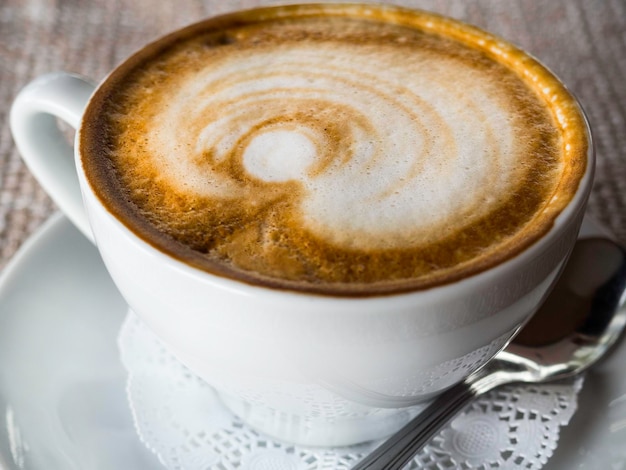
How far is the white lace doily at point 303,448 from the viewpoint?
2.85 ft

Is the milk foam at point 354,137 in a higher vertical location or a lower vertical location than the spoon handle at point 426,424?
higher

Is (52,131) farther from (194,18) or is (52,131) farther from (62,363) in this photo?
(194,18)

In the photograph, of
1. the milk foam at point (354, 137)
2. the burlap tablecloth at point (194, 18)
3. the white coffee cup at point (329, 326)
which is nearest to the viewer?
the white coffee cup at point (329, 326)

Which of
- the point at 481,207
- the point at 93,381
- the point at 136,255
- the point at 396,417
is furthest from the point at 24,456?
the point at 481,207

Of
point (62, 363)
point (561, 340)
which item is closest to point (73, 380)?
point (62, 363)

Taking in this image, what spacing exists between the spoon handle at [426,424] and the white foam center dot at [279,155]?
1.07 ft

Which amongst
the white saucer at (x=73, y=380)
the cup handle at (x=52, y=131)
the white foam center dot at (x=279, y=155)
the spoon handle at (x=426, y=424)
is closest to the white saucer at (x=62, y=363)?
the white saucer at (x=73, y=380)

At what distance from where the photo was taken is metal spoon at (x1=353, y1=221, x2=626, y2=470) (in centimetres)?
88

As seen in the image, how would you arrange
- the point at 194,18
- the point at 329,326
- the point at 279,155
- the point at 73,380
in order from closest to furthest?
1. the point at 329,326
2. the point at 279,155
3. the point at 73,380
4. the point at 194,18

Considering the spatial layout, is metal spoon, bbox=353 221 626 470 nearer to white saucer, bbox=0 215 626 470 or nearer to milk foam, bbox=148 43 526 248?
white saucer, bbox=0 215 626 470

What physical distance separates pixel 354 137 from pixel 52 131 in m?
0.44

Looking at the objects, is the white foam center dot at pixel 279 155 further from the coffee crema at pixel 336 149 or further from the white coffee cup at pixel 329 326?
the white coffee cup at pixel 329 326

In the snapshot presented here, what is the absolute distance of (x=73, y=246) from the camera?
113 cm

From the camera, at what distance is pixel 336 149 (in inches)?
32.6
